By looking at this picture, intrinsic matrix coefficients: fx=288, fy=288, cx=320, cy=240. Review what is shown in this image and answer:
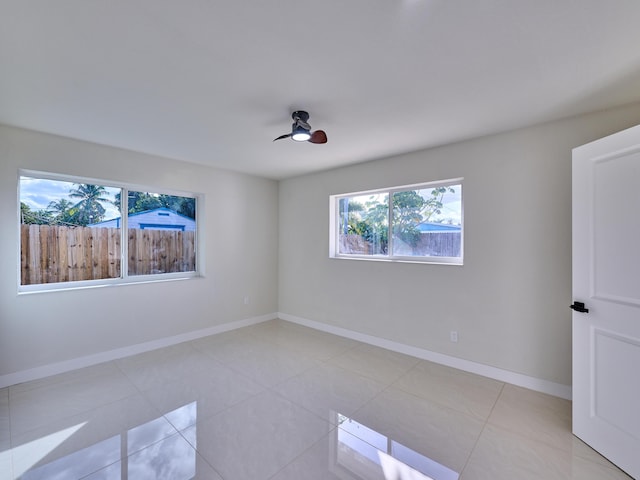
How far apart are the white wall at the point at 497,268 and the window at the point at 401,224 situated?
165 millimetres

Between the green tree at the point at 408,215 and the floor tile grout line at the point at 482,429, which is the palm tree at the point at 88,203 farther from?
the floor tile grout line at the point at 482,429

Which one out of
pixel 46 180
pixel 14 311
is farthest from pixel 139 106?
pixel 14 311

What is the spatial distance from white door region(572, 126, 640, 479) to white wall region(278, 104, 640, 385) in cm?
55

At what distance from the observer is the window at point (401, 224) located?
3.28 metres

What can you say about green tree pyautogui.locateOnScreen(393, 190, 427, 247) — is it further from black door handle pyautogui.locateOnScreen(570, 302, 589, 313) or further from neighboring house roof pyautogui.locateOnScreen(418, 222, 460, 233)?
black door handle pyautogui.locateOnScreen(570, 302, 589, 313)

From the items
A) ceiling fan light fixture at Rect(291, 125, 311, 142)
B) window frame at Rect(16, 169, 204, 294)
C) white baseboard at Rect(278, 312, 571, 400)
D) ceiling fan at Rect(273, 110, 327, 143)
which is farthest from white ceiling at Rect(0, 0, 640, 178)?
white baseboard at Rect(278, 312, 571, 400)

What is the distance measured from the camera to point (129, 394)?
8.42 feet

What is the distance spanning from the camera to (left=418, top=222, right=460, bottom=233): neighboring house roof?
128 inches

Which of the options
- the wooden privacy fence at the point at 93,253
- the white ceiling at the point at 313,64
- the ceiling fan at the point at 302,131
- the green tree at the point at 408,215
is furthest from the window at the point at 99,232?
the green tree at the point at 408,215

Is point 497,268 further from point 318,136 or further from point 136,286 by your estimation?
point 136,286

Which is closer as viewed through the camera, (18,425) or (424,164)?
(18,425)

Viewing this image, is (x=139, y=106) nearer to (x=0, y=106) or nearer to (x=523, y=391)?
(x=0, y=106)

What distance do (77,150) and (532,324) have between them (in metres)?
4.90

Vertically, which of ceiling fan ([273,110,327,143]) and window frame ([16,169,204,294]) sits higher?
ceiling fan ([273,110,327,143])
